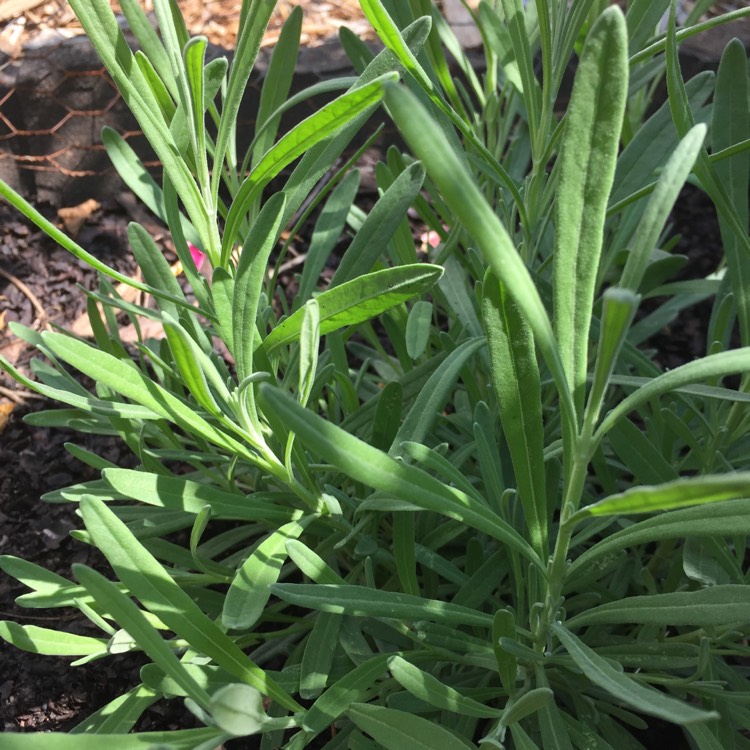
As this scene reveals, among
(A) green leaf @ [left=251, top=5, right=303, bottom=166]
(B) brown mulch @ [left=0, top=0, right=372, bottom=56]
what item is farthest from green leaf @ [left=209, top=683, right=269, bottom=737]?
(B) brown mulch @ [left=0, top=0, right=372, bottom=56]

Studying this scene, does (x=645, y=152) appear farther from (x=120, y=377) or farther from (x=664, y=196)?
(x=120, y=377)

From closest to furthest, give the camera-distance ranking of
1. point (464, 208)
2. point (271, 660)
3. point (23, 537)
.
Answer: point (464, 208) → point (271, 660) → point (23, 537)

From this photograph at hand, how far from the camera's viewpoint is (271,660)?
40.4 inches

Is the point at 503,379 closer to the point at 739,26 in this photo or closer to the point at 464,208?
Answer: the point at 464,208

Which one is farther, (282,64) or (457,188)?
(282,64)

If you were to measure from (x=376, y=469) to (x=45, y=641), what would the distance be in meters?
0.42

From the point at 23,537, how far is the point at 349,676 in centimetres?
70

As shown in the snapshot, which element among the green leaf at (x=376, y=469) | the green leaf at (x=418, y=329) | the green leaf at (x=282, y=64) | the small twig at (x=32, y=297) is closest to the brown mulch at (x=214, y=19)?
the small twig at (x=32, y=297)

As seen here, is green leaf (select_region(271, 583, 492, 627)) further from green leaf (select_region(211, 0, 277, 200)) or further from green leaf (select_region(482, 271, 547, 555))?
green leaf (select_region(211, 0, 277, 200))

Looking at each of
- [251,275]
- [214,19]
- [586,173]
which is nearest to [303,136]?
[251,275]

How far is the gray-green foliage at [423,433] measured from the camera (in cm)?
52

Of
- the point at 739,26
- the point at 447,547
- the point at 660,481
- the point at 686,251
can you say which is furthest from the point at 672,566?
the point at 739,26

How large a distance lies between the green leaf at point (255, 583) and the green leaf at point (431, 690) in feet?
0.39

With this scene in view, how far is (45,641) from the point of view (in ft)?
2.40
